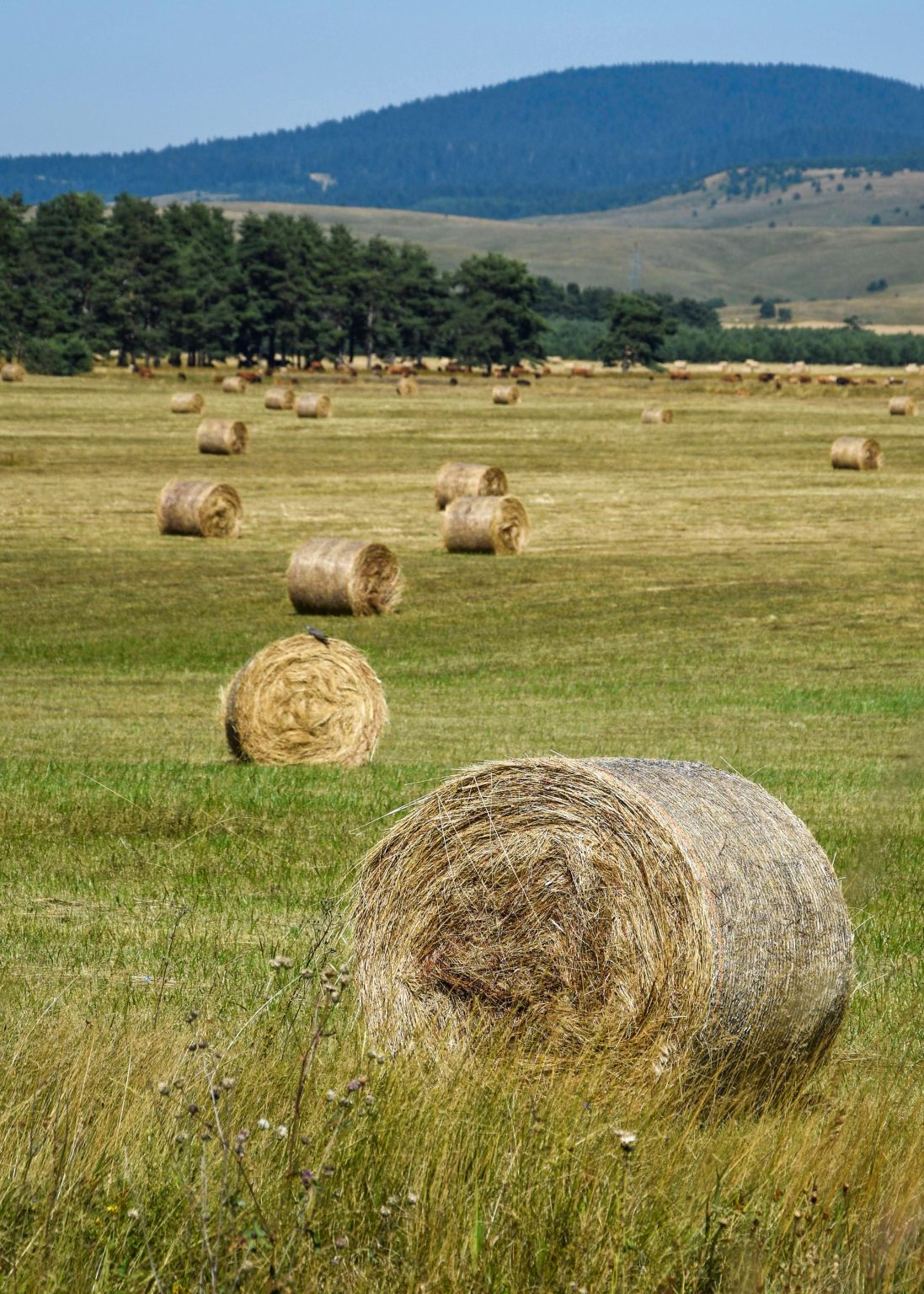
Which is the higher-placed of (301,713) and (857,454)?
(857,454)

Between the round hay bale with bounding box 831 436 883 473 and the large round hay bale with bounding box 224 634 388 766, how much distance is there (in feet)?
112

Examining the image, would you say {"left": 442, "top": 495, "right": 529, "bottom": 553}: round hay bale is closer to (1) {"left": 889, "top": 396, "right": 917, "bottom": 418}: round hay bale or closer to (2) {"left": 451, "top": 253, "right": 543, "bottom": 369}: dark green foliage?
(1) {"left": 889, "top": 396, "right": 917, "bottom": 418}: round hay bale

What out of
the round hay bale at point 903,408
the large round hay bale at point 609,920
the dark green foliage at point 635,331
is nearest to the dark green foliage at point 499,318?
the dark green foliage at point 635,331

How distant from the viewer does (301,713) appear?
55.2 ft

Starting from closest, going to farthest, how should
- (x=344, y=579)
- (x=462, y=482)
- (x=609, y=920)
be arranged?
(x=609, y=920) < (x=344, y=579) < (x=462, y=482)

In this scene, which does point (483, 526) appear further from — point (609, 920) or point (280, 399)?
point (280, 399)

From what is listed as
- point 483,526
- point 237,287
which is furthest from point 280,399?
point 237,287

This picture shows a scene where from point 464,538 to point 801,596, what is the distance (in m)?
7.19

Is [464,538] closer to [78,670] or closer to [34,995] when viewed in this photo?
[78,670]

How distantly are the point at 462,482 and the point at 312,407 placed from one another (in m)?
28.9

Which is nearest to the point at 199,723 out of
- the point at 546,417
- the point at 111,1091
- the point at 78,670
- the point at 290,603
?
the point at 78,670

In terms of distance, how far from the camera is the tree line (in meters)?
116

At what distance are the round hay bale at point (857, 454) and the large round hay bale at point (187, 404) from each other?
94.7 ft

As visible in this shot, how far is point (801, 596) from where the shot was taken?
27391 millimetres
